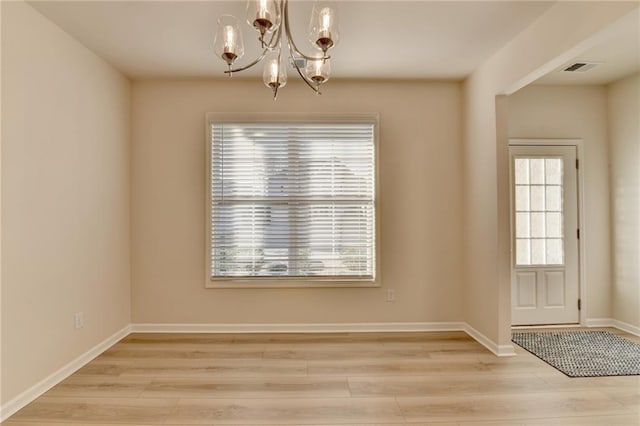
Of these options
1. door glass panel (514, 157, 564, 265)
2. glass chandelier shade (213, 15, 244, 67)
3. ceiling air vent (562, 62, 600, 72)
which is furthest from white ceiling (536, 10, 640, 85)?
glass chandelier shade (213, 15, 244, 67)

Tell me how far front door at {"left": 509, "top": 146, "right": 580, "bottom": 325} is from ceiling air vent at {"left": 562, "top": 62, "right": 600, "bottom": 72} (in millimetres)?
851

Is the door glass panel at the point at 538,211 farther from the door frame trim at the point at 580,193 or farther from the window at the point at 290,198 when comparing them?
the window at the point at 290,198

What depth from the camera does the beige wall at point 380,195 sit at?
13.3ft

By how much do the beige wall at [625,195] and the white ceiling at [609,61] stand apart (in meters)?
0.27

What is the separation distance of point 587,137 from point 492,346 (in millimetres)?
2726

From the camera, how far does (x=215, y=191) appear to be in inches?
159

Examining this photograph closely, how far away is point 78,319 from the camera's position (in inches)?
124

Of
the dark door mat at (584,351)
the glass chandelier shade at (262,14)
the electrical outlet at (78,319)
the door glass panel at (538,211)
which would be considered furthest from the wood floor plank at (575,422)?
the electrical outlet at (78,319)

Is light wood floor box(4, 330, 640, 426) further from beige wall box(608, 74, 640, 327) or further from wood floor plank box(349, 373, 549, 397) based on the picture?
beige wall box(608, 74, 640, 327)

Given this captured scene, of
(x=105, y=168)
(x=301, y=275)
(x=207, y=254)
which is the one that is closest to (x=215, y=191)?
(x=207, y=254)

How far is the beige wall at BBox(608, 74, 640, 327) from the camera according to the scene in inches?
160

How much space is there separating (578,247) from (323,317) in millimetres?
3040

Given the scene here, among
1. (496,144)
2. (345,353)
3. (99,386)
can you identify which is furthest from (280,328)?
(496,144)

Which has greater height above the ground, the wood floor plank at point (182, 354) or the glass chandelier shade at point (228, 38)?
the glass chandelier shade at point (228, 38)
